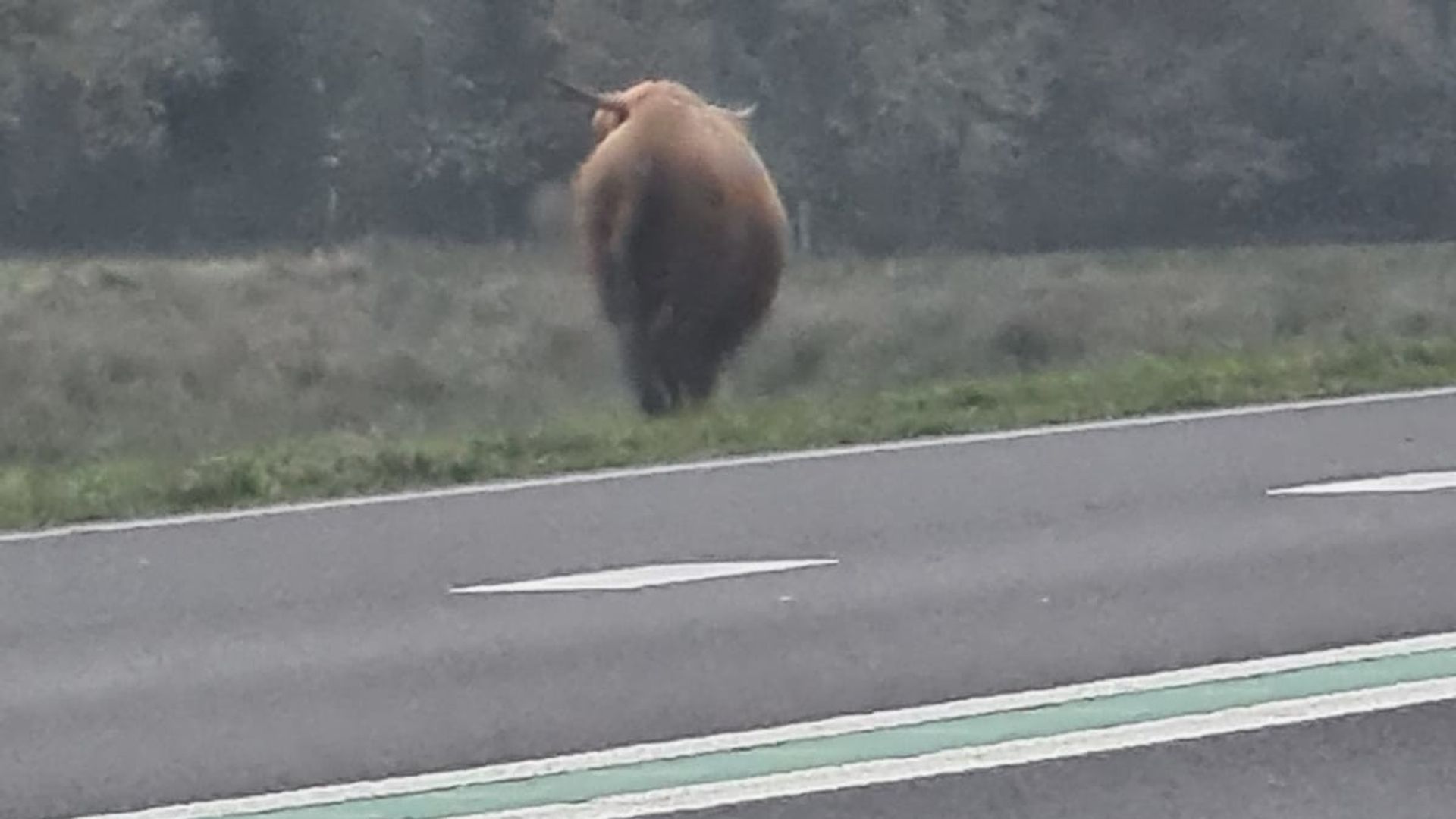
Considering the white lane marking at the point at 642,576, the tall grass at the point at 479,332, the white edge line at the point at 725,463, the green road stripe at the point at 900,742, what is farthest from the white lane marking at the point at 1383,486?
the tall grass at the point at 479,332

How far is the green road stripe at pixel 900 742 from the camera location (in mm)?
5980

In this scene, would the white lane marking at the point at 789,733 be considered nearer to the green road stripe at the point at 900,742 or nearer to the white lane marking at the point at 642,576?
the green road stripe at the point at 900,742

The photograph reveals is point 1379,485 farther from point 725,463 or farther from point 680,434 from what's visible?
point 680,434

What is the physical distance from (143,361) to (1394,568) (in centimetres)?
1326

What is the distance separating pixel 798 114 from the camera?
40594 mm

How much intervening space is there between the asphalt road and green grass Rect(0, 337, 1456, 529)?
59 centimetres

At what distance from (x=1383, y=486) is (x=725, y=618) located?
3.33m

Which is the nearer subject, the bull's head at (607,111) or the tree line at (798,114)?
the bull's head at (607,111)

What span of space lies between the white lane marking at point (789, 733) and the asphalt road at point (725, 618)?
0.08 meters

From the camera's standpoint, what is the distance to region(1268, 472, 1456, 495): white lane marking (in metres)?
10.4

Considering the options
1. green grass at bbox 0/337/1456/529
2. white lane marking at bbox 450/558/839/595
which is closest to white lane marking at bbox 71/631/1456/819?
white lane marking at bbox 450/558/839/595

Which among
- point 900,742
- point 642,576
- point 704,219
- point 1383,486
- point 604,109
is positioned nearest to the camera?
point 900,742

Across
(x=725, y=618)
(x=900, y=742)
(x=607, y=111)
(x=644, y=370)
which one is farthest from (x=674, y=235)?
(x=900, y=742)

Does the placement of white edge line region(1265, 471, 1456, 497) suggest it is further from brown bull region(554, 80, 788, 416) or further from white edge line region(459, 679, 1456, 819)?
brown bull region(554, 80, 788, 416)
